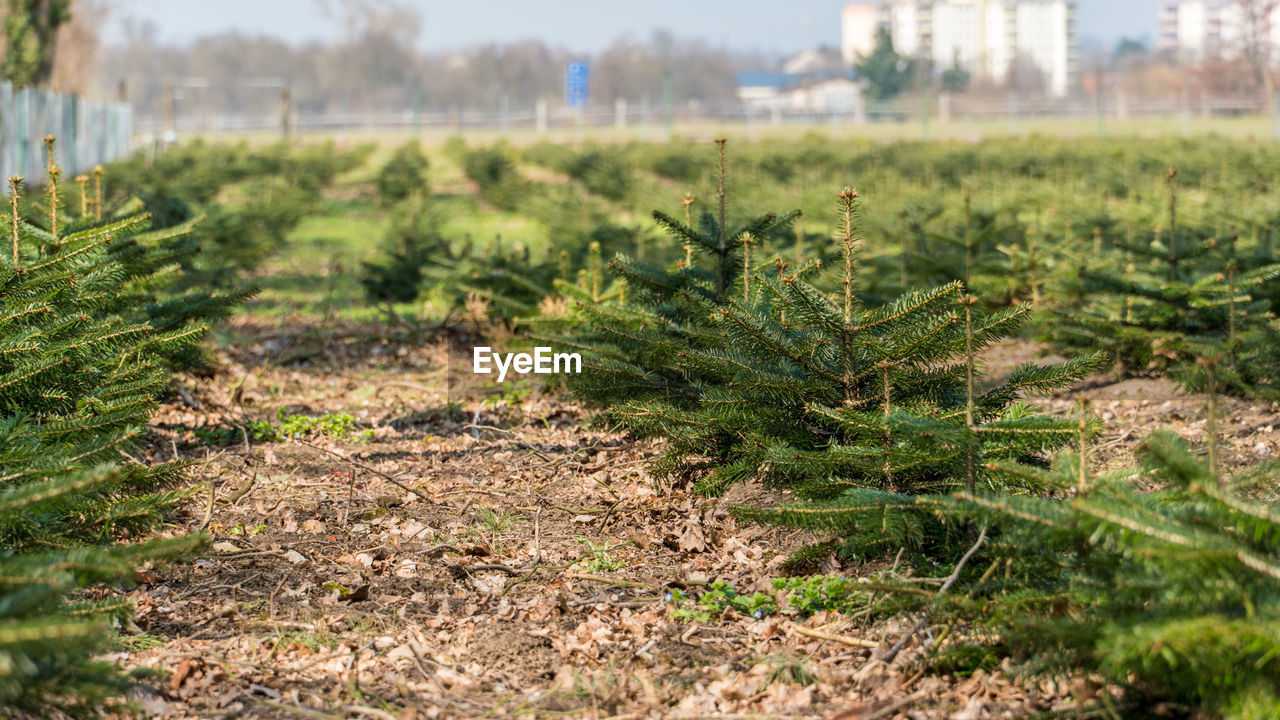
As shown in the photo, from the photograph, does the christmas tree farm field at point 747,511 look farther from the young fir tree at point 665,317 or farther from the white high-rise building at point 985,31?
the white high-rise building at point 985,31

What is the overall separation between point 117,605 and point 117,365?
2.13m

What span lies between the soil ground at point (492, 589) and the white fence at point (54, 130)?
11.0 meters

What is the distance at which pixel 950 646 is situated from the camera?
3.12 meters

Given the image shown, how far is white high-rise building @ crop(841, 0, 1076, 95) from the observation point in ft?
202

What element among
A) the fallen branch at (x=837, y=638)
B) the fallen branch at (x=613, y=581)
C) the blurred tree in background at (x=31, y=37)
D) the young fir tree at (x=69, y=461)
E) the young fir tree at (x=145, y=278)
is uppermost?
the blurred tree in background at (x=31, y=37)

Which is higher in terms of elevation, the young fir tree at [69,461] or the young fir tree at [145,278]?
the young fir tree at [145,278]

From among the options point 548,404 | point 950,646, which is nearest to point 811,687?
point 950,646

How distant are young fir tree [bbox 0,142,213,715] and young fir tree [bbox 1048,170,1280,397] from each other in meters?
4.70

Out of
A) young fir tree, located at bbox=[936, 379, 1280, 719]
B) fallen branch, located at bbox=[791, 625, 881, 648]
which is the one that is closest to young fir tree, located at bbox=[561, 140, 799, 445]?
fallen branch, located at bbox=[791, 625, 881, 648]

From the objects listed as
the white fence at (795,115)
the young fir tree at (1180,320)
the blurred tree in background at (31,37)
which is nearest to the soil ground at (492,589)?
the young fir tree at (1180,320)

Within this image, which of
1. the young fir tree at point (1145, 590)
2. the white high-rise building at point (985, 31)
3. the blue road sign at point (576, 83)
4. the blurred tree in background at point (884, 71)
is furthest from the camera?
the white high-rise building at point (985, 31)

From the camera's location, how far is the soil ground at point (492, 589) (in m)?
3.15

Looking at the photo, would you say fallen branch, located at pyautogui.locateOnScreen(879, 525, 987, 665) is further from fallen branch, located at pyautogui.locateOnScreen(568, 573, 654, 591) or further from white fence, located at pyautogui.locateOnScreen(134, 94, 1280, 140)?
white fence, located at pyautogui.locateOnScreen(134, 94, 1280, 140)

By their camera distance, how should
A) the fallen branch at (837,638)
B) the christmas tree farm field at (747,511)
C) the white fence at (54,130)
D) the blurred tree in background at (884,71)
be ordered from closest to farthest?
the christmas tree farm field at (747,511)
the fallen branch at (837,638)
the white fence at (54,130)
the blurred tree in background at (884,71)
